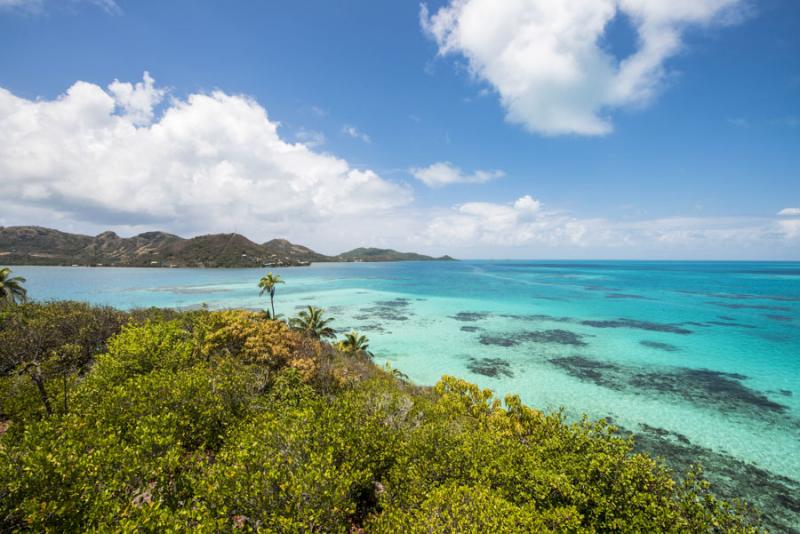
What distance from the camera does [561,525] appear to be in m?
6.62

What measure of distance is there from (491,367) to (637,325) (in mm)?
33794

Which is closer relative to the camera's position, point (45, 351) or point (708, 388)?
point (45, 351)

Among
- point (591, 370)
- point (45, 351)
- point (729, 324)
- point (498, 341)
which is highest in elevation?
point (45, 351)

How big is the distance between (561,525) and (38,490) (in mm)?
10516

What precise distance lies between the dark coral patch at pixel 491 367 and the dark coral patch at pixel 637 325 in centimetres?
2501

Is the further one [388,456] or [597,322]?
[597,322]

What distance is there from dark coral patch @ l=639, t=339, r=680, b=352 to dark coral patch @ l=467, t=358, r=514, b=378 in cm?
2141

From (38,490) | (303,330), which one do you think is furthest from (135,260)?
(38,490)

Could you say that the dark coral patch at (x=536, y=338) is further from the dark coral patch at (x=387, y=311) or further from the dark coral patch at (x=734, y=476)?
the dark coral patch at (x=734, y=476)

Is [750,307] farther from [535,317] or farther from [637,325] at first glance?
[535,317]

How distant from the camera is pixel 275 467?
6789mm

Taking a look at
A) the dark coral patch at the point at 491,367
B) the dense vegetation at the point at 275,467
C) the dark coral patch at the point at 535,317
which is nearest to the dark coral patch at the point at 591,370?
the dark coral patch at the point at 491,367

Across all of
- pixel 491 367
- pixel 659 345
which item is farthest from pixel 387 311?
pixel 659 345

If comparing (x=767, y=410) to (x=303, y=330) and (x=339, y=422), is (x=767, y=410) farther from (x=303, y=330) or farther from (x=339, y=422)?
(x=303, y=330)
